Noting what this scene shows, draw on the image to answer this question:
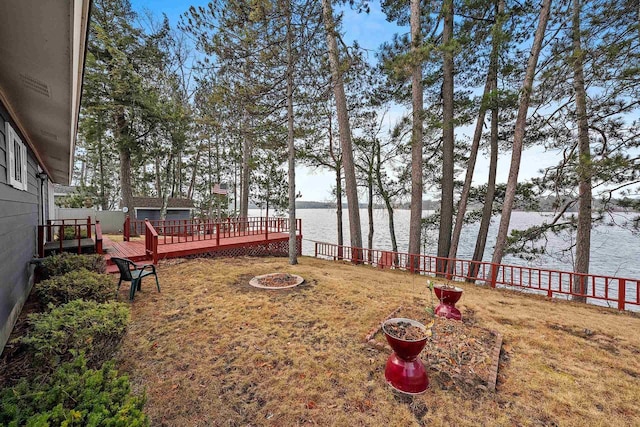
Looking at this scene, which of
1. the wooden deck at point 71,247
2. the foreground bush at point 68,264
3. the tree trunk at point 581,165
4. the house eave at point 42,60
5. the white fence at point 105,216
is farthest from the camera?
the white fence at point 105,216

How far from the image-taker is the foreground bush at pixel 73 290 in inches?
116

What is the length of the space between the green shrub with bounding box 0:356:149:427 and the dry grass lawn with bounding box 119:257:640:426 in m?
0.74

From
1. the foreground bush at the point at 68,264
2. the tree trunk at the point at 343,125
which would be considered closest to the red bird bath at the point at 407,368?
the foreground bush at the point at 68,264

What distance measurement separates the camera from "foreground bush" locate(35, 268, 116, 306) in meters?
2.96

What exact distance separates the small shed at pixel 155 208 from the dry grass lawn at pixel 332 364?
13.8 metres

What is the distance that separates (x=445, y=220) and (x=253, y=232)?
6998 millimetres

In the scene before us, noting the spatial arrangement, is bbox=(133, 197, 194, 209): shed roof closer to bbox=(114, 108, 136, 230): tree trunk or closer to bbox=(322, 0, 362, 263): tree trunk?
bbox=(114, 108, 136, 230): tree trunk

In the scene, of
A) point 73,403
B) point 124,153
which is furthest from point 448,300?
point 124,153

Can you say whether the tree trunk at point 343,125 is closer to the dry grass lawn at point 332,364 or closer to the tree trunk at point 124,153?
the dry grass lawn at point 332,364

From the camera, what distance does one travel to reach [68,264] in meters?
3.99

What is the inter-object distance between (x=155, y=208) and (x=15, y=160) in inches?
552

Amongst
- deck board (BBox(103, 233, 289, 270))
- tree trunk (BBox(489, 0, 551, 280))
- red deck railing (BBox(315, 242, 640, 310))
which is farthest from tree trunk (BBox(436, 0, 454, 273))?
deck board (BBox(103, 233, 289, 270))

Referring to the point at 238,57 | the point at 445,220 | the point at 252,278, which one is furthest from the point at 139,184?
the point at 445,220

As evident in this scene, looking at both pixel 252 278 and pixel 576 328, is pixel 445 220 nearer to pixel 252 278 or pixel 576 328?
pixel 576 328
